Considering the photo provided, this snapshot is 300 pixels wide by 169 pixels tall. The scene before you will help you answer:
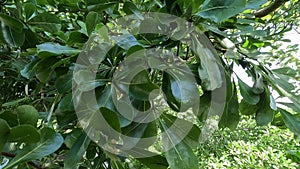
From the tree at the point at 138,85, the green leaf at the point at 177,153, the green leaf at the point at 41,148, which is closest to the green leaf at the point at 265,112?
the tree at the point at 138,85

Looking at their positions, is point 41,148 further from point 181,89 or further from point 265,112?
point 265,112

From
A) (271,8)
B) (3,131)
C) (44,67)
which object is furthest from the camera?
(271,8)

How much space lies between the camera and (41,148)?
24cm

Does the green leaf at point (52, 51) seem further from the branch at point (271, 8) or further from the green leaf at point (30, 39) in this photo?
the branch at point (271, 8)

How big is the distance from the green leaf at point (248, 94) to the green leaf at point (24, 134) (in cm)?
20

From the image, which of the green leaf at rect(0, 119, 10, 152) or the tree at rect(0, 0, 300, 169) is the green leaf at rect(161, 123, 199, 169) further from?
the green leaf at rect(0, 119, 10, 152)

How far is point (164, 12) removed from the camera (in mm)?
282

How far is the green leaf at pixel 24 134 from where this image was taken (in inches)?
8.4

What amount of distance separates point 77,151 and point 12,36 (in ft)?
0.50

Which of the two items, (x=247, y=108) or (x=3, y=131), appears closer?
(x=3, y=131)

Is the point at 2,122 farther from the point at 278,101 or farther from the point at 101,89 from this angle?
the point at 278,101

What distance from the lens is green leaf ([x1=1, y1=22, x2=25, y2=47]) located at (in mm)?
326

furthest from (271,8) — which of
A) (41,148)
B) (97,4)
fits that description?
(41,148)

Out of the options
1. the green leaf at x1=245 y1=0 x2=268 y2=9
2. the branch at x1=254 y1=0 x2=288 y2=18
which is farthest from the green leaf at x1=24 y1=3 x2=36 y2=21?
the branch at x1=254 y1=0 x2=288 y2=18
